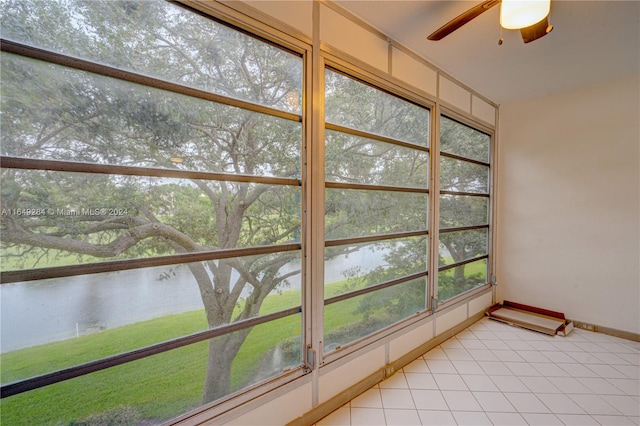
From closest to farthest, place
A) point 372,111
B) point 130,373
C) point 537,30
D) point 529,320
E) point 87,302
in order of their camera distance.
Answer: point 87,302
point 130,373
point 537,30
point 372,111
point 529,320

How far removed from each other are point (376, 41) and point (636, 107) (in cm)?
337

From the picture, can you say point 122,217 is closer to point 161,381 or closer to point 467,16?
point 161,381

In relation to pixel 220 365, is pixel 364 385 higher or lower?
lower

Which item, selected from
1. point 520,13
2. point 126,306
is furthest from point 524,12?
point 126,306

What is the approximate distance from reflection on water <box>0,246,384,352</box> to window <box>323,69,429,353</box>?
108 cm

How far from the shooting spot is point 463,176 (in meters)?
3.41

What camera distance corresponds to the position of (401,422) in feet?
5.93

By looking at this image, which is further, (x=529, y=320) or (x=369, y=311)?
(x=529, y=320)

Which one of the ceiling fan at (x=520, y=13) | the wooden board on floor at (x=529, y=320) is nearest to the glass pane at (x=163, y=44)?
the ceiling fan at (x=520, y=13)

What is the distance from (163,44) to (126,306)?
1.44 metres

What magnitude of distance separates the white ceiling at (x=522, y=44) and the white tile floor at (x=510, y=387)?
3072 millimetres

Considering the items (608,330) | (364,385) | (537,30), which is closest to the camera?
(537,30)

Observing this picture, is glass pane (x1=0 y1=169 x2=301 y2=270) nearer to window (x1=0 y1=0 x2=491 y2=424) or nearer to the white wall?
window (x1=0 y1=0 x2=491 y2=424)

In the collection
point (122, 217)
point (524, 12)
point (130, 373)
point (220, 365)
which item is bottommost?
point (220, 365)
